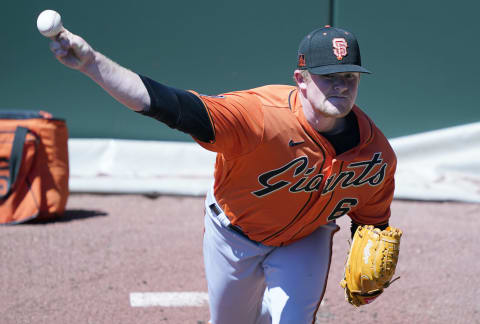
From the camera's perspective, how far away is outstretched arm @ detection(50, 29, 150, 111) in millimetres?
1708

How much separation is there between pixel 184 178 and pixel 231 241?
462 cm

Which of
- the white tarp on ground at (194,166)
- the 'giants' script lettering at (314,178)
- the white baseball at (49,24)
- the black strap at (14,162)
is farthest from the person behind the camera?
the white tarp on ground at (194,166)

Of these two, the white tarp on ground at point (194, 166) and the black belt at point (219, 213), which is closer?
the black belt at point (219, 213)

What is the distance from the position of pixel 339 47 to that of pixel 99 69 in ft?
3.30

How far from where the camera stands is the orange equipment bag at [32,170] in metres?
5.23

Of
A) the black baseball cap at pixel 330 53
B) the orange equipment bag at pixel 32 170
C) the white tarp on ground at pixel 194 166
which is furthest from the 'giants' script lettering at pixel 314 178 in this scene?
the white tarp on ground at pixel 194 166

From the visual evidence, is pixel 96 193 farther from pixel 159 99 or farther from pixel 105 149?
pixel 159 99

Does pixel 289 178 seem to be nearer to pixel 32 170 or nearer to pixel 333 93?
pixel 333 93

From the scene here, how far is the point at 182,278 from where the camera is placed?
4230 mm

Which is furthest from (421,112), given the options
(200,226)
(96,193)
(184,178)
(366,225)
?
(366,225)

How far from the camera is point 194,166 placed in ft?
24.6

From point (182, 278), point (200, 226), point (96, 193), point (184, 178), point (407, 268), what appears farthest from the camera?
point (184, 178)

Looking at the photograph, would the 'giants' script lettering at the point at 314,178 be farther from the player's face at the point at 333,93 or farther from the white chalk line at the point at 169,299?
the white chalk line at the point at 169,299

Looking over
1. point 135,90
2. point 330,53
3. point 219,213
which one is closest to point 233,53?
point 219,213
